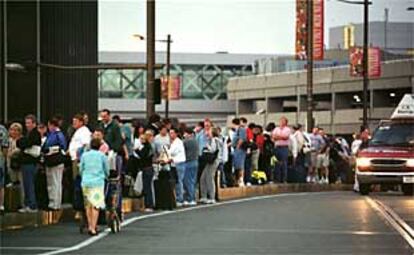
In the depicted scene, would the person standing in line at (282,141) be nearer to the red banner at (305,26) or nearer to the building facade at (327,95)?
the red banner at (305,26)

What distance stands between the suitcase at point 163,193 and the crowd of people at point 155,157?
100mm

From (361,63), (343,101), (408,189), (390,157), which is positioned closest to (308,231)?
(390,157)

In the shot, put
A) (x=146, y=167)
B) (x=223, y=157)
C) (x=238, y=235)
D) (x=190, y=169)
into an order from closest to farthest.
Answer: (x=238, y=235), (x=146, y=167), (x=190, y=169), (x=223, y=157)

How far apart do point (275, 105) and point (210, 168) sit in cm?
6151

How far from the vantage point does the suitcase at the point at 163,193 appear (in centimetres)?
2189

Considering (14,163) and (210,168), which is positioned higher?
(14,163)

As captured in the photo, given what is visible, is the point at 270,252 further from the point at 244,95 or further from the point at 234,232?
the point at 244,95

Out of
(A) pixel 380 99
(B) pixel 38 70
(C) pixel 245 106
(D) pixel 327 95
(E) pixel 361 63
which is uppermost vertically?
(E) pixel 361 63

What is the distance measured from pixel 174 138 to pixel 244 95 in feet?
210

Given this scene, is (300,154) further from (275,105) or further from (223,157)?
(275,105)

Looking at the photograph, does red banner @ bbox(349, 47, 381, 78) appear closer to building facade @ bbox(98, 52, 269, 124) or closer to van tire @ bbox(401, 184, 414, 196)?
van tire @ bbox(401, 184, 414, 196)

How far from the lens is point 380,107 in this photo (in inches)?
2879

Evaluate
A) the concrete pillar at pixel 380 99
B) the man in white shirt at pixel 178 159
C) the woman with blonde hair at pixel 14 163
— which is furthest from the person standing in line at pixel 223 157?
the concrete pillar at pixel 380 99

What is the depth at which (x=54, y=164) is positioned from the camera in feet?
59.6
